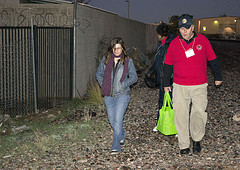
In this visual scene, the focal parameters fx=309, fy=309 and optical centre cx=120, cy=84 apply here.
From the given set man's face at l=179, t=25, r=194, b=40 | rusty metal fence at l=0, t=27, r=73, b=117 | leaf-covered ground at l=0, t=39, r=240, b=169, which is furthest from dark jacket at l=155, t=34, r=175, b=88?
rusty metal fence at l=0, t=27, r=73, b=117

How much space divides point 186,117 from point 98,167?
5.33 feet

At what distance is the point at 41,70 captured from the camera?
855 centimetres

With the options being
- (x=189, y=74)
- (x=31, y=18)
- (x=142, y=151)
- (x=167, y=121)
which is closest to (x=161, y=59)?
(x=189, y=74)

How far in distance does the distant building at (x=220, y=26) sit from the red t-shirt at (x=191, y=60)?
5608 centimetres

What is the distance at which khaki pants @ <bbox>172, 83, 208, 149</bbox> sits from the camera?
15.8 feet

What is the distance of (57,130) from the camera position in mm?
6555

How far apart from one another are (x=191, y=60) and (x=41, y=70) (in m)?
5.06

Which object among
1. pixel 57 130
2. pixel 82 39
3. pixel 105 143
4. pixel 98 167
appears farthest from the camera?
pixel 82 39

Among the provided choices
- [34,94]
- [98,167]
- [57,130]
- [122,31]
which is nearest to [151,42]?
[122,31]

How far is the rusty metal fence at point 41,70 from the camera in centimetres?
813

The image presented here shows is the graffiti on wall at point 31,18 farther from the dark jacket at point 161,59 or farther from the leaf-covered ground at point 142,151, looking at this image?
the dark jacket at point 161,59

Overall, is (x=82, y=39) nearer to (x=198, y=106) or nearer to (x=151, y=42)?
(x=198, y=106)

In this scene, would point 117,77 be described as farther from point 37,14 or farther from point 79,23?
point 37,14

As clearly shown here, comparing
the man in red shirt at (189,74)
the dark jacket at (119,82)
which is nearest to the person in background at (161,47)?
the man in red shirt at (189,74)
